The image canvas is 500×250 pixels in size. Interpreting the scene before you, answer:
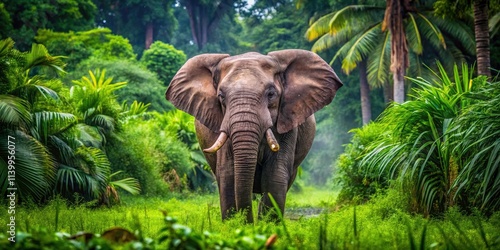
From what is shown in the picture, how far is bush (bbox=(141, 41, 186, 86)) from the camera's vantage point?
1442 inches

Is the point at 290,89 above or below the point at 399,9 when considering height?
below

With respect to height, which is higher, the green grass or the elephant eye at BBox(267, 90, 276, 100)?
the elephant eye at BBox(267, 90, 276, 100)

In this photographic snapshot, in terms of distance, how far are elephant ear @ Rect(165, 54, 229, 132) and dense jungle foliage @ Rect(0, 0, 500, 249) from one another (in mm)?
1990

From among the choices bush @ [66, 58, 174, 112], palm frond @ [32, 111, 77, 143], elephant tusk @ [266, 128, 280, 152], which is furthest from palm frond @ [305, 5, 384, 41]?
elephant tusk @ [266, 128, 280, 152]

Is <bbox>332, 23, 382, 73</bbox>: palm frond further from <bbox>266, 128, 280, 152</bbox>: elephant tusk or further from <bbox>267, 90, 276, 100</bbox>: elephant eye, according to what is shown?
<bbox>266, 128, 280, 152</bbox>: elephant tusk

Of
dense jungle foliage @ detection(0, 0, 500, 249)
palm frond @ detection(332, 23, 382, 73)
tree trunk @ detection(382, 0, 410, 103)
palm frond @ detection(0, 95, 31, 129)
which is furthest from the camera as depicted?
palm frond @ detection(332, 23, 382, 73)

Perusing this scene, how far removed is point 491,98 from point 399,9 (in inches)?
685

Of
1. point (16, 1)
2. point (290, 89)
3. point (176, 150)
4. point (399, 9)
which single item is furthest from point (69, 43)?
point (290, 89)

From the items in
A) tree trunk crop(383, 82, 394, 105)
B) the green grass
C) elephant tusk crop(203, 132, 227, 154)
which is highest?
tree trunk crop(383, 82, 394, 105)

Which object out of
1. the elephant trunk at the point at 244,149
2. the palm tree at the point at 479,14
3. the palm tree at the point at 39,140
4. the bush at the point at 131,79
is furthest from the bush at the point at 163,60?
the elephant trunk at the point at 244,149

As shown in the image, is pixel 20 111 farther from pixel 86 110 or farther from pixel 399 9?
pixel 399 9

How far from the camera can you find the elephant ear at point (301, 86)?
9281 mm

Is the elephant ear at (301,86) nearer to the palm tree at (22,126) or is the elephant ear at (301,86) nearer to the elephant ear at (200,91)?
the elephant ear at (200,91)

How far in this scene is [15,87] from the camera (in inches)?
468
